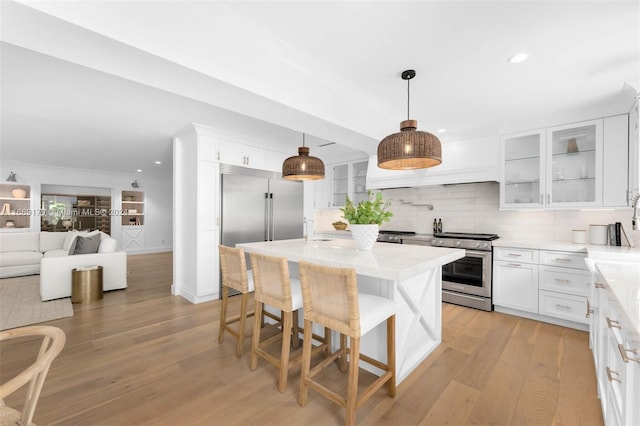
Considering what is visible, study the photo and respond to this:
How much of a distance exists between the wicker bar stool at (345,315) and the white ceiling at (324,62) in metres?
1.37

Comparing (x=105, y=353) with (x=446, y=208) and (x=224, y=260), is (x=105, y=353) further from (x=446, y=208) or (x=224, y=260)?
(x=446, y=208)

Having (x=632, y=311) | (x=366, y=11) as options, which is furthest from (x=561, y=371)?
(x=366, y=11)

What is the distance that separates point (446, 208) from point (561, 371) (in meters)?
2.55

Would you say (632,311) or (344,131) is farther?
(344,131)

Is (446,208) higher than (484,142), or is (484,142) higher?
(484,142)

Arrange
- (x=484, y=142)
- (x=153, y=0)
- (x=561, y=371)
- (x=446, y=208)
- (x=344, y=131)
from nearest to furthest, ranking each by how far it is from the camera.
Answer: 1. (x=153, y=0)
2. (x=561, y=371)
3. (x=344, y=131)
4. (x=484, y=142)
5. (x=446, y=208)

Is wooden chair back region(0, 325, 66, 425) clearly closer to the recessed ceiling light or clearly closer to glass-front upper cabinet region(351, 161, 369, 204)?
the recessed ceiling light

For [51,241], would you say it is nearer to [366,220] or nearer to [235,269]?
[235,269]

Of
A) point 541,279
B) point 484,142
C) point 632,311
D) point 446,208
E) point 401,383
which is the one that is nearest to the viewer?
point 632,311

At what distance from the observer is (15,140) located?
457cm

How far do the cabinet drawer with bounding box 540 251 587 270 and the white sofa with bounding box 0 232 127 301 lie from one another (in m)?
5.82

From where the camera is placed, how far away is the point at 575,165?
3.18 metres

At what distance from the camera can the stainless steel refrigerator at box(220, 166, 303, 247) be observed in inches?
163

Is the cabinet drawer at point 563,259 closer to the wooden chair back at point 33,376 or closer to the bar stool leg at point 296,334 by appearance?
the bar stool leg at point 296,334
